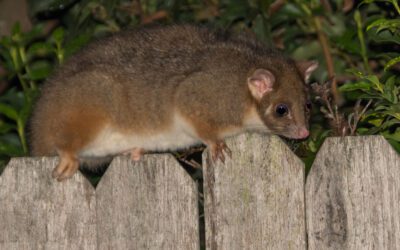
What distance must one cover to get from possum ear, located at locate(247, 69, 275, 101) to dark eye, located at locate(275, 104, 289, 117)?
12 centimetres

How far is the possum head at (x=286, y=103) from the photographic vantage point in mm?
5020

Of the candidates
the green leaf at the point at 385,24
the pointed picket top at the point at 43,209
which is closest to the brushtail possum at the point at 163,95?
the pointed picket top at the point at 43,209

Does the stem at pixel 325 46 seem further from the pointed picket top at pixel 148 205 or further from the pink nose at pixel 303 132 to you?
the pointed picket top at pixel 148 205

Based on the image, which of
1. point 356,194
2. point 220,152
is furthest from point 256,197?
point 356,194

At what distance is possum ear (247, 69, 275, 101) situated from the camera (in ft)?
15.7

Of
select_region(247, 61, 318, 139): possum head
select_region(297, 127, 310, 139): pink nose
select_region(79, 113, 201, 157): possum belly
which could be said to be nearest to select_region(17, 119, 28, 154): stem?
select_region(79, 113, 201, 157): possum belly

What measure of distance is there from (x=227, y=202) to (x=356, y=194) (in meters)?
0.51

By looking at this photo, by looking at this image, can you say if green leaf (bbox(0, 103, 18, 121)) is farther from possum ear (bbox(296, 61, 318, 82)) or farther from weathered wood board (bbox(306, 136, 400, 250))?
weathered wood board (bbox(306, 136, 400, 250))

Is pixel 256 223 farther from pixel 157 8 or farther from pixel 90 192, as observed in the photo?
pixel 157 8

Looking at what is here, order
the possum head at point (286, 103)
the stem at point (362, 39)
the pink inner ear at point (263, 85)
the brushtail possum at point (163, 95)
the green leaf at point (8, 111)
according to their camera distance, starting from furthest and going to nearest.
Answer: the stem at point (362, 39) → the green leaf at point (8, 111) → the possum head at point (286, 103) → the pink inner ear at point (263, 85) → the brushtail possum at point (163, 95)

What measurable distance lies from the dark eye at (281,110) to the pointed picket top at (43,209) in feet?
4.20

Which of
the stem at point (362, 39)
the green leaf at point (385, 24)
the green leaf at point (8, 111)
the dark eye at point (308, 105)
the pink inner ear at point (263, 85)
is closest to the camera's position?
the green leaf at point (385, 24)

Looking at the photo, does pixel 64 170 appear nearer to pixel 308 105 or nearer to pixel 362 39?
pixel 308 105

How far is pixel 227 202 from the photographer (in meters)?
4.02
